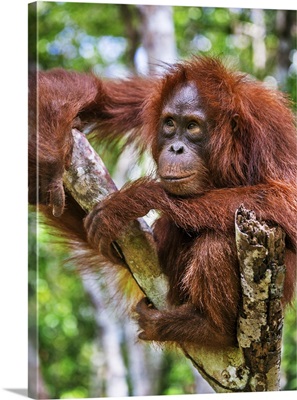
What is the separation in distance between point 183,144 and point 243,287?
87 cm

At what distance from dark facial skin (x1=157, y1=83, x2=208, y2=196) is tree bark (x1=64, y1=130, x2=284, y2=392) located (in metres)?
0.34

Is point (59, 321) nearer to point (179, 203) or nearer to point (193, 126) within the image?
point (179, 203)

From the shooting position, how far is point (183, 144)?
3.96 meters

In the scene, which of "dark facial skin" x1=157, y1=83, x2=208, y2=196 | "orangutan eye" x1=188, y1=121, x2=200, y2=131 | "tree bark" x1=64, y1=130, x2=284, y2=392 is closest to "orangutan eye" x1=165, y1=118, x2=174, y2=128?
"dark facial skin" x1=157, y1=83, x2=208, y2=196

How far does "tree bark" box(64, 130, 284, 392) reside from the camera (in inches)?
144

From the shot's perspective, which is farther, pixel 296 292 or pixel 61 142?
pixel 296 292

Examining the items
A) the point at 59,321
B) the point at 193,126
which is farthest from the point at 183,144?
the point at 59,321

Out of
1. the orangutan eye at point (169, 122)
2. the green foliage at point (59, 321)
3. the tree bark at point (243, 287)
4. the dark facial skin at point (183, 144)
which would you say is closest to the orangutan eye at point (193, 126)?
the dark facial skin at point (183, 144)

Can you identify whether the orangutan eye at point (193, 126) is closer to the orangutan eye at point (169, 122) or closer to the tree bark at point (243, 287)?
the orangutan eye at point (169, 122)

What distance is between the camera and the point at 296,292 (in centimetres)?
477

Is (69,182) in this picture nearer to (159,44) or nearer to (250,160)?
(250,160)

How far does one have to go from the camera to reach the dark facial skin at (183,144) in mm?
3893
